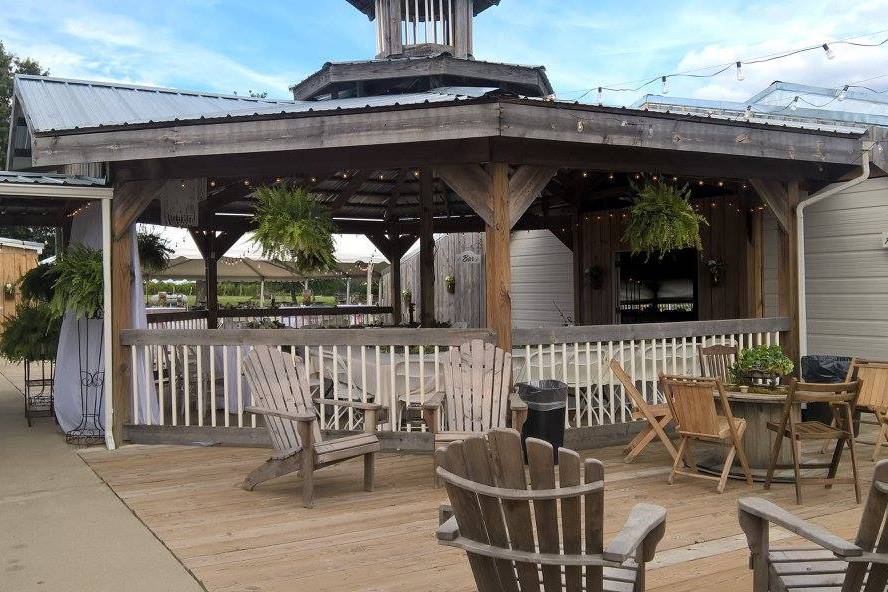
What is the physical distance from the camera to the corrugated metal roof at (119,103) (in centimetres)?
780

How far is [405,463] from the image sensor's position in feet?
19.4

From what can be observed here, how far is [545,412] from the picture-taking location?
556 centimetres

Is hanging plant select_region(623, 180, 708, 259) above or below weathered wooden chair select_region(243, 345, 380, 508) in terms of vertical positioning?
above

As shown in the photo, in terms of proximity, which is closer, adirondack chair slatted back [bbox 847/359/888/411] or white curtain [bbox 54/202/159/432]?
adirondack chair slatted back [bbox 847/359/888/411]

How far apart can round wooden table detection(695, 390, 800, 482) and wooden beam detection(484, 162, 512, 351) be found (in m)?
1.66

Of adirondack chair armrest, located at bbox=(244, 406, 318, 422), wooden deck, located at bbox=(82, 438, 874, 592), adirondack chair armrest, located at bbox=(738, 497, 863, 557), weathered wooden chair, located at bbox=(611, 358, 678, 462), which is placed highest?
adirondack chair armrest, located at bbox=(244, 406, 318, 422)

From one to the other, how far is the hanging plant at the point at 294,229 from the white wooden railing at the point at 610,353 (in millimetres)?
1802

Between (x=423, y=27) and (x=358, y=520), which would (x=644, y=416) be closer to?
(x=358, y=520)

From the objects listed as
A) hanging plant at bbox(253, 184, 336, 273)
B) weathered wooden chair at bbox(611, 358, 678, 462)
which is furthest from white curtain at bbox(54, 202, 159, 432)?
weathered wooden chair at bbox(611, 358, 678, 462)

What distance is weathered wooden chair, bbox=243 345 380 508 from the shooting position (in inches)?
185

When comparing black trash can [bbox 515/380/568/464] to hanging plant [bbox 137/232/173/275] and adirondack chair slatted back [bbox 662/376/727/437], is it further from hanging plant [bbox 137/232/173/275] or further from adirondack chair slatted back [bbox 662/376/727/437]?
hanging plant [bbox 137/232/173/275]

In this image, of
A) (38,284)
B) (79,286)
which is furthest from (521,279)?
(79,286)

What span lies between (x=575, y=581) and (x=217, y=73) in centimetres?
7607

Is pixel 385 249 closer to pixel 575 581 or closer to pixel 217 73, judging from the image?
pixel 575 581
